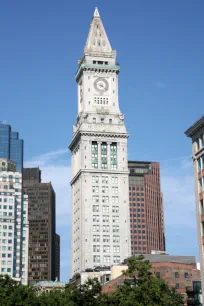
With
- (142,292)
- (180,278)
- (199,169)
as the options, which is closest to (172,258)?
(180,278)

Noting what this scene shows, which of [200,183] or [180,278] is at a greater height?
[200,183]

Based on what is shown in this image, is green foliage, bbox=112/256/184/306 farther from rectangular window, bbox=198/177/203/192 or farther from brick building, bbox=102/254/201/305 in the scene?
brick building, bbox=102/254/201/305

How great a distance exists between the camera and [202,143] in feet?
357

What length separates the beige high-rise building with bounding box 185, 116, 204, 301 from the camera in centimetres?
10431

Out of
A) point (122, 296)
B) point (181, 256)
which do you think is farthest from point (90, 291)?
point (181, 256)

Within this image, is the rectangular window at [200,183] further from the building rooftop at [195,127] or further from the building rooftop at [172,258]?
the building rooftop at [172,258]

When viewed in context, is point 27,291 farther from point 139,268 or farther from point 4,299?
point 139,268

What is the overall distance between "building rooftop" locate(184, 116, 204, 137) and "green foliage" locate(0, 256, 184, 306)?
2459cm

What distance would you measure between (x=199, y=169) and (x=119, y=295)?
2630 cm

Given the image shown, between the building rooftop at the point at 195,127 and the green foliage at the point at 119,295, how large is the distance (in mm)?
24588

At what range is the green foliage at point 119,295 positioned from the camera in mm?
95875

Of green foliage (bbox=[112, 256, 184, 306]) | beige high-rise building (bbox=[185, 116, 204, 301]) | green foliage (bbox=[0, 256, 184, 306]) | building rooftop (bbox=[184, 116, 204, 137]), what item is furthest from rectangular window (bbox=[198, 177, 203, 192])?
green foliage (bbox=[112, 256, 184, 306])

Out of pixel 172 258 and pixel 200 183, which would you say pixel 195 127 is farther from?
pixel 172 258

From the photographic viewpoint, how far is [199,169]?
355 feet
